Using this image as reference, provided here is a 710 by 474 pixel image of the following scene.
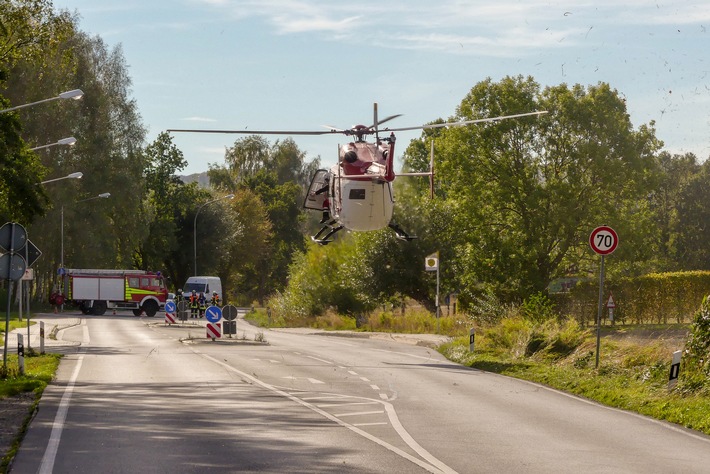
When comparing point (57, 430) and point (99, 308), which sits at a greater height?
point (57, 430)

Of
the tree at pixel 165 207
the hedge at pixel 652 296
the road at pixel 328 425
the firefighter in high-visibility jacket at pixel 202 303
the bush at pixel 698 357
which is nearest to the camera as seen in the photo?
the road at pixel 328 425

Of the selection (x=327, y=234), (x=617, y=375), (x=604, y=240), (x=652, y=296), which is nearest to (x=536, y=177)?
(x=652, y=296)

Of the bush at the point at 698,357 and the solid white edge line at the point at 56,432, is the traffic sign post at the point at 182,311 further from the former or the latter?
the bush at the point at 698,357

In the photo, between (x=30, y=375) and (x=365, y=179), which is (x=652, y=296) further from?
(x=30, y=375)

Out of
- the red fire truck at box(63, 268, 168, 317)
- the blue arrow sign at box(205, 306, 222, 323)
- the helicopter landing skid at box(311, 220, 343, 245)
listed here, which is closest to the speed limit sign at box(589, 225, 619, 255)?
the helicopter landing skid at box(311, 220, 343, 245)

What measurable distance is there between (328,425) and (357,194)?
1370 centimetres

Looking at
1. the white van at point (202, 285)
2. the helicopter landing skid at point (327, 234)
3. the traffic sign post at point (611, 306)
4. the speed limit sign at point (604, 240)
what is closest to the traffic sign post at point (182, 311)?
the traffic sign post at point (611, 306)

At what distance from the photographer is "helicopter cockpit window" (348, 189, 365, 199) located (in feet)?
90.1

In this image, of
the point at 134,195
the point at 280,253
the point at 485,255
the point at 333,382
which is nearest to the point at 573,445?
the point at 333,382

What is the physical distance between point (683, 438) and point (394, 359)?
16.3 metres

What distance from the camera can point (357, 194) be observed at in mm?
27547

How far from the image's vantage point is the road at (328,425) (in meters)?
11.1

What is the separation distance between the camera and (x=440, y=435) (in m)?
13.3

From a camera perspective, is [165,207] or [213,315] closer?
[213,315]
